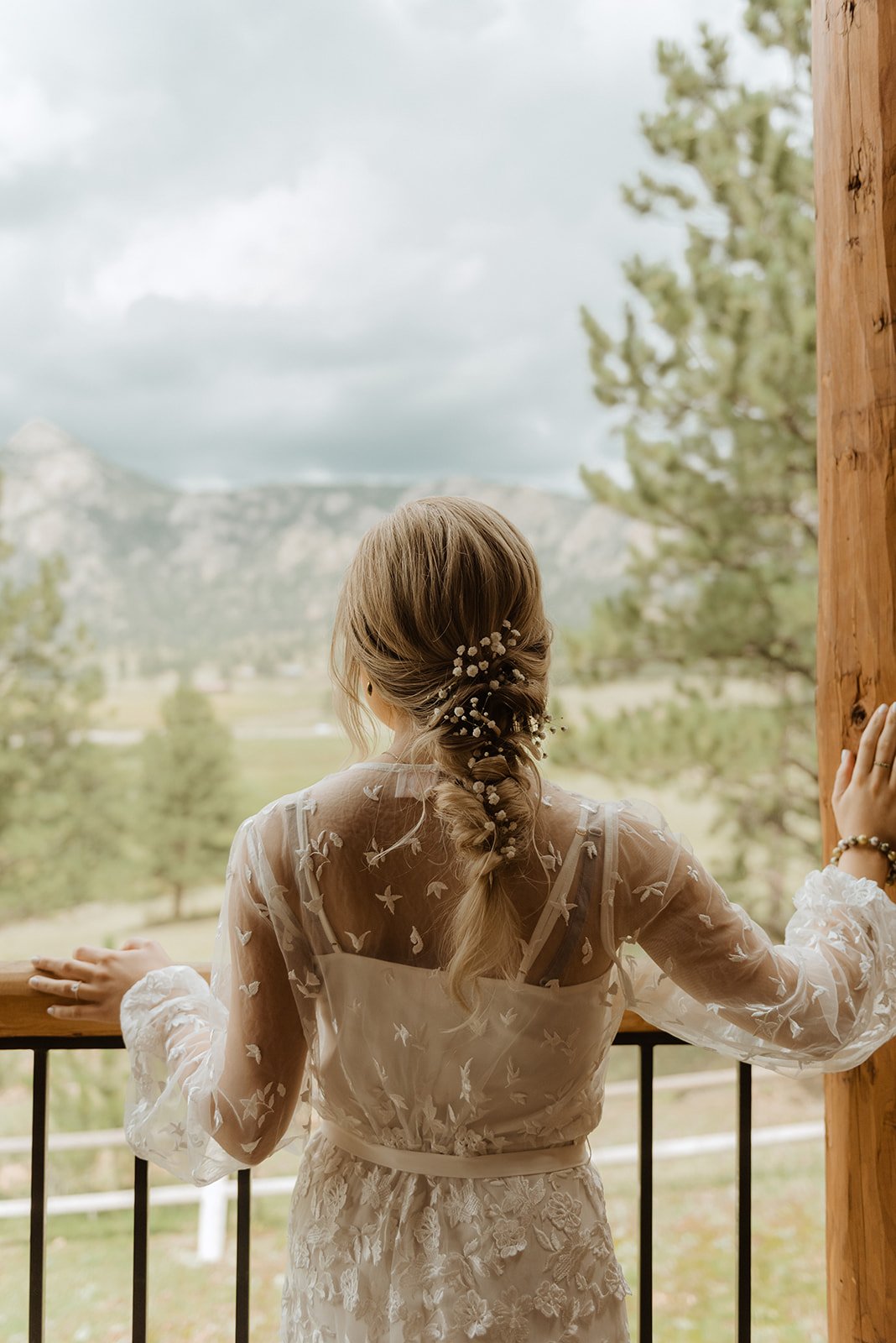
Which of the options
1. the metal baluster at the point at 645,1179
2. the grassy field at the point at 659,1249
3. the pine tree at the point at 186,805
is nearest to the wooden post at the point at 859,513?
the metal baluster at the point at 645,1179

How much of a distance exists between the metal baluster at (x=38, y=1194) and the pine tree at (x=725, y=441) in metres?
5.19

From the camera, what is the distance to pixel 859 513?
1.44 meters

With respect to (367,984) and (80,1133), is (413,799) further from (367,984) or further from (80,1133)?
(80,1133)

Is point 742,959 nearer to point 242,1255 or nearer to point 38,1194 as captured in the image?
point 242,1255

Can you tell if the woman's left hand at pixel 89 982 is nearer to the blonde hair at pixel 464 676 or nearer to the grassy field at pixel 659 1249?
the blonde hair at pixel 464 676

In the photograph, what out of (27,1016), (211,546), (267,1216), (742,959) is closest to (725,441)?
(742,959)

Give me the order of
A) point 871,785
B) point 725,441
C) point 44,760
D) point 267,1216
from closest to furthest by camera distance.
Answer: point 871,785, point 725,441, point 267,1216, point 44,760

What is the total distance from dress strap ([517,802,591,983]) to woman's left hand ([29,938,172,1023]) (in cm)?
46

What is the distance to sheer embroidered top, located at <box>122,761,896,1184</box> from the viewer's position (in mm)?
1016

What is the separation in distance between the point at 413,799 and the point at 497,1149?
14.3 inches

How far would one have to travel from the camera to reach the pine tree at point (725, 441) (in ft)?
20.5

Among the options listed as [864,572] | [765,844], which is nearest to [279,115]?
[765,844]

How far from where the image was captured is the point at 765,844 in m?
6.93

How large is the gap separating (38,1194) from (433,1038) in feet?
2.00
